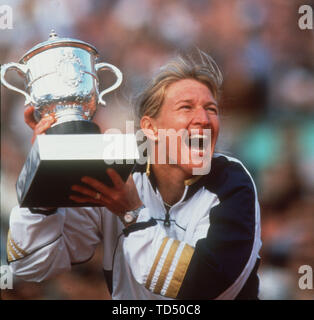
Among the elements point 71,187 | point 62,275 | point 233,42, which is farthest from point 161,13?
point 62,275

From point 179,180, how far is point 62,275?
21.4 inches

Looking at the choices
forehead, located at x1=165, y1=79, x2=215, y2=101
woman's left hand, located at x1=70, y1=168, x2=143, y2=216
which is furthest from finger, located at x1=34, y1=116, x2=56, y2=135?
forehead, located at x1=165, y1=79, x2=215, y2=101

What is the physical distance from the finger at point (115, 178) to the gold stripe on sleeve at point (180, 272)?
340 mm

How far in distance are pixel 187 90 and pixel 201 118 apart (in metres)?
0.11

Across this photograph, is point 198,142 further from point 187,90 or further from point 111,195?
point 111,195

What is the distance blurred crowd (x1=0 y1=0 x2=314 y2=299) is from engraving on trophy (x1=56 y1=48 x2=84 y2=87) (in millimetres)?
405

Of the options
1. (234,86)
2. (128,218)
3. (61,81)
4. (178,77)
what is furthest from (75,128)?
(234,86)

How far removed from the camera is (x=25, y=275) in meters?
2.10

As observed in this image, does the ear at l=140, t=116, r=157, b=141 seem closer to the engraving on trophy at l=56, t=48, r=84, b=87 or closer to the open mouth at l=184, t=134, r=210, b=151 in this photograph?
the open mouth at l=184, t=134, r=210, b=151

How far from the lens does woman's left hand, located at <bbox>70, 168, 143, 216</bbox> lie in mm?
1721

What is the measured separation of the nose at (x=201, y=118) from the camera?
6.79 feet

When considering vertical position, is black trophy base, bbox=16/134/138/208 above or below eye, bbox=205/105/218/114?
below

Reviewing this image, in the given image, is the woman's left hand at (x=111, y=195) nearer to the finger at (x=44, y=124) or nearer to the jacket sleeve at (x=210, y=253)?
the jacket sleeve at (x=210, y=253)

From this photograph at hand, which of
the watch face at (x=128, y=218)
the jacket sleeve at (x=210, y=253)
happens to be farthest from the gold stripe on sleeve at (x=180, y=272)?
the watch face at (x=128, y=218)
